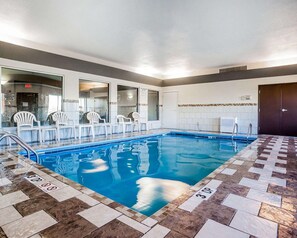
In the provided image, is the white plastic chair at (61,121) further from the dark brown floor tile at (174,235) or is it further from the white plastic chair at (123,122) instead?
the dark brown floor tile at (174,235)

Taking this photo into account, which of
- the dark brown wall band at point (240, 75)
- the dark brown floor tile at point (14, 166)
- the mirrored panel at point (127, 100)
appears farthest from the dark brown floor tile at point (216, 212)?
the dark brown wall band at point (240, 75)

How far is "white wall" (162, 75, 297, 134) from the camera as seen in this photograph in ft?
23.1

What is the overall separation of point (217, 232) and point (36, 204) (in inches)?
57.3

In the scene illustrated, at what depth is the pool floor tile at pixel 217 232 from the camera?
123cm

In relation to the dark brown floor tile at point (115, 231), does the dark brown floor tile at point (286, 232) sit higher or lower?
lower

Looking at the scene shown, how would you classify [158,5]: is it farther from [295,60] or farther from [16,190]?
[295,60]

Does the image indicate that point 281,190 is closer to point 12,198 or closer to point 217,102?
point 12,198

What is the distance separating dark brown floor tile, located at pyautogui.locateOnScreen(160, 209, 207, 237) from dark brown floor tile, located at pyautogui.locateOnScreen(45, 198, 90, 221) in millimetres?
683

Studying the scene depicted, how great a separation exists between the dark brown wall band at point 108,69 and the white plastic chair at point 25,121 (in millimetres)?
1373

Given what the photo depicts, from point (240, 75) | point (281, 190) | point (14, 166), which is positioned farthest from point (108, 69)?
point (281, 190)

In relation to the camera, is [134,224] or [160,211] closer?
[134,224]

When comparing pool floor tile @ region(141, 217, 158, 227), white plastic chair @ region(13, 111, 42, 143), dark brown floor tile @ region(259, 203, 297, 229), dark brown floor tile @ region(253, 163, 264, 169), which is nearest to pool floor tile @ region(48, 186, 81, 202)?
pool floor tile @ region(141, 217, 158, 227)

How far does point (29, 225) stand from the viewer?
1315 millimetres

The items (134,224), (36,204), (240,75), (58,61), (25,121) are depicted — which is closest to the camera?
(134,224)
